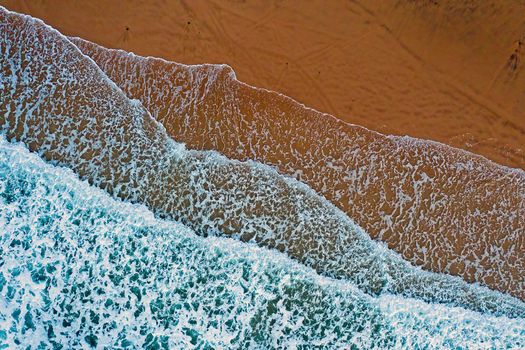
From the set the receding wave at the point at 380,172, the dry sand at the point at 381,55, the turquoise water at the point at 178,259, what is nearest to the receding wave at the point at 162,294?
the turquoise water at the point at 178,259

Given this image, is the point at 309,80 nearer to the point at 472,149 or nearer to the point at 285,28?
the point at 285,28

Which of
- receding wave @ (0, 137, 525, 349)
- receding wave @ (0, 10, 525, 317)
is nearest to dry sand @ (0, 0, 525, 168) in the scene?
receding wave @ (0, 10, 525, 317)

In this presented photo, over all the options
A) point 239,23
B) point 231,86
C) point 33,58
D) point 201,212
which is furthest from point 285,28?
point 33,58

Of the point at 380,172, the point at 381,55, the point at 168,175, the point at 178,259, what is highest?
the point at 381,55

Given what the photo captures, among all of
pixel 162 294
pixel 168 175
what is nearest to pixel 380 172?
pixel 168 175

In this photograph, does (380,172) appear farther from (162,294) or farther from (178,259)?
(162,294)

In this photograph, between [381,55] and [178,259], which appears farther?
[381,55]
